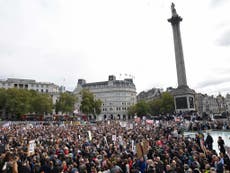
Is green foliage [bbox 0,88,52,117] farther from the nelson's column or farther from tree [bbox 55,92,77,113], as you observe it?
the nelson's column

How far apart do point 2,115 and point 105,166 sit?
101982 millimetres

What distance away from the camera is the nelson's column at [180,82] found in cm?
5859

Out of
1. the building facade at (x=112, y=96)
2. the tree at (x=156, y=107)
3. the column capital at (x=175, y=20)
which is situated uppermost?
the column capital at (x=175, y=20)

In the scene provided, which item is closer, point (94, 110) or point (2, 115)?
point (2, 115)

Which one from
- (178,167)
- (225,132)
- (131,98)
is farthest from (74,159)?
(131,98)

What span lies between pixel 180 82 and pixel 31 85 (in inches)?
3319

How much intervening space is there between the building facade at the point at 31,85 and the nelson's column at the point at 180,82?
269ft

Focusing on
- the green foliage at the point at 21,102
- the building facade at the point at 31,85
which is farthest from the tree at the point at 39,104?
the building facade at the point at 31,85

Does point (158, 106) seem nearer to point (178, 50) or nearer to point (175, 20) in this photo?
point (178, 50)

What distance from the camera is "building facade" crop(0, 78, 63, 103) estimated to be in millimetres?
118000

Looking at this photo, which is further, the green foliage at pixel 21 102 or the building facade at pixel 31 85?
the building facade at pixel 31 85

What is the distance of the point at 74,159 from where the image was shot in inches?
552

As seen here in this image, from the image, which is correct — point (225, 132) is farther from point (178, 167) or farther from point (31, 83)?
point (31, 83)

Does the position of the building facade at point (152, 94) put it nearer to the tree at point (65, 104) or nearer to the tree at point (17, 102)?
the tree at point (65, 104)
